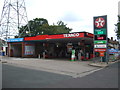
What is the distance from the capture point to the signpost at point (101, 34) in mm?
19891

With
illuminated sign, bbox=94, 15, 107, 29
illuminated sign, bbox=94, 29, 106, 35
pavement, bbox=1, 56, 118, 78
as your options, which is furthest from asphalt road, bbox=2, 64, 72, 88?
illuminated sign, bbox=94, 15, 107, 29

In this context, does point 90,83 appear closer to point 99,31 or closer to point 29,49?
point 99,31

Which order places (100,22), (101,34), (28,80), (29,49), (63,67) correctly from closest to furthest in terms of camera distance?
(28,80)
(63,67)
(101,34)
(100,22)
(29,49)

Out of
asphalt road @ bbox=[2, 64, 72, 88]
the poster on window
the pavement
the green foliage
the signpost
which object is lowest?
the pavement

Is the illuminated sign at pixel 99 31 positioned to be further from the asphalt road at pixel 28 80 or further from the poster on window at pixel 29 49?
the poster on window at pixel 29 49

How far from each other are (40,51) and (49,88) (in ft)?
83.2

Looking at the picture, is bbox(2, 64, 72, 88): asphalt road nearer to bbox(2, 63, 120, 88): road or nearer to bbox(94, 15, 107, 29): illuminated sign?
bbox(2, 63, 120, 88): road

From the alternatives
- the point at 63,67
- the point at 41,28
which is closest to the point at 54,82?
the point at 63,67

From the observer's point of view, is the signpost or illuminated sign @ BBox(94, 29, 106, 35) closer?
the signpost

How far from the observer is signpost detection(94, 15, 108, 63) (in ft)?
65.3

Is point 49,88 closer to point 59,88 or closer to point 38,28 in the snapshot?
point 59,88

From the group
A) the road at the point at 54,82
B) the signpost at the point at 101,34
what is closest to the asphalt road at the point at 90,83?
the road at the point at 54,82

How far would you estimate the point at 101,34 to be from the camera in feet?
66.3

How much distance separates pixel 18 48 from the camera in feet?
108
